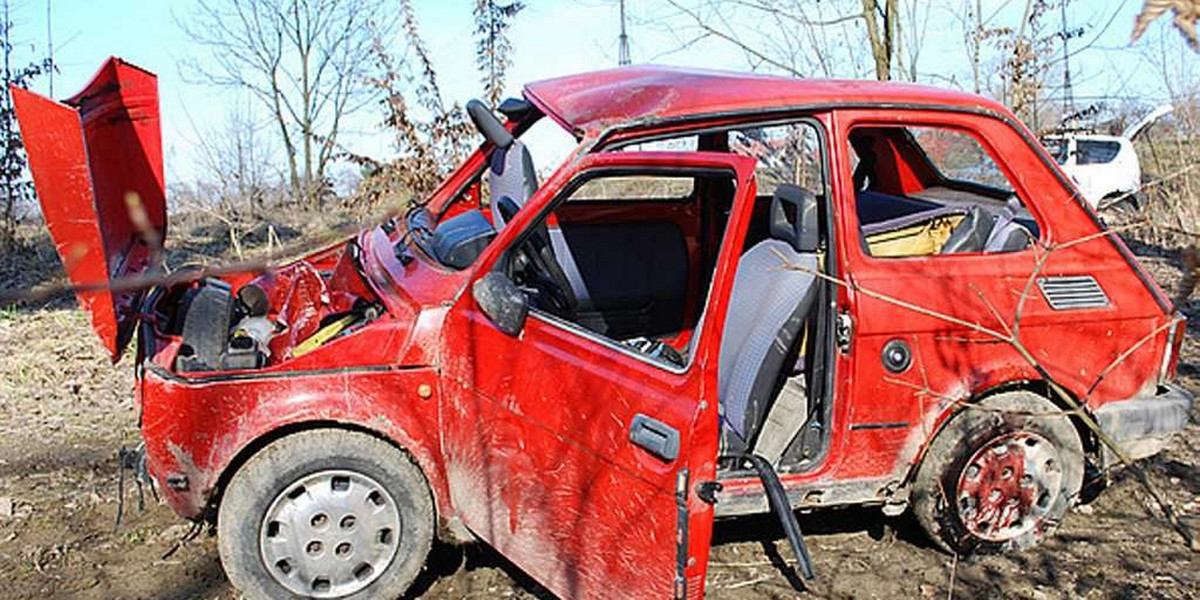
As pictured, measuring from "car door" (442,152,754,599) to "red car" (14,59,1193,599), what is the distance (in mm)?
10

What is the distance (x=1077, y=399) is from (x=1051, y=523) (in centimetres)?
54

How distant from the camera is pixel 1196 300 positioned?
839 centimetres

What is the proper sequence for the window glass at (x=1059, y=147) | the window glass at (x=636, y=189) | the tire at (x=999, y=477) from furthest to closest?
the window glass at (x=1059, y=147)
the window glass at (x=636, y=189)
the tire at (x=999, y=477)

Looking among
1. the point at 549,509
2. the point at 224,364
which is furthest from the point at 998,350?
the point at 224,364

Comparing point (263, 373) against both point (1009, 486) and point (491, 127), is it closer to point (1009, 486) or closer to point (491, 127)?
point (491, 127)

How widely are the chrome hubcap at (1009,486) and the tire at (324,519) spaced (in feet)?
7.00

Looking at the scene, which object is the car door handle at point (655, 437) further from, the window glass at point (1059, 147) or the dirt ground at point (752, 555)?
the window glass at point (1059, 147)

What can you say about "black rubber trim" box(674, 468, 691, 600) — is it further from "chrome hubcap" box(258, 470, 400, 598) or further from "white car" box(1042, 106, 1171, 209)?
"white car" box(1042, 106, 1171, 209)

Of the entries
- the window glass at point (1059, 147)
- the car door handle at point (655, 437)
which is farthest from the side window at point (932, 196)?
the window glass at point (1059, 147)

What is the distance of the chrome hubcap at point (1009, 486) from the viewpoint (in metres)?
3.94

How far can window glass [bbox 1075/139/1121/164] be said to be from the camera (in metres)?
15.0

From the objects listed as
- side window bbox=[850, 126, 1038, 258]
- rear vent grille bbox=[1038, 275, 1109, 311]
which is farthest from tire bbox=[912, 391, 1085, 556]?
side window bbox=[850, 126, 1038, 258]

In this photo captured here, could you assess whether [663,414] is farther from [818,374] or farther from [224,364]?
[224,364]

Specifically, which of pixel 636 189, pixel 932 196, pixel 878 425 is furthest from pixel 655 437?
pixel 636 189
